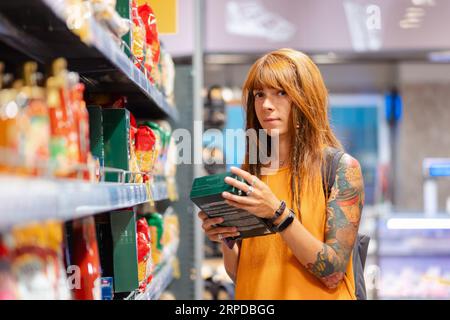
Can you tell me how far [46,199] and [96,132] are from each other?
85cm

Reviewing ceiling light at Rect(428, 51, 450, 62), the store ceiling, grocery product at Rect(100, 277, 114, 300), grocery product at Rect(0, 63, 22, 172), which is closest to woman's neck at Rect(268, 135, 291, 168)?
grocery product at Rect(100, 277, 114, 300)

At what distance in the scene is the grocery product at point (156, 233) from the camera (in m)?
2.86

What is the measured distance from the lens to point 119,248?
214 centimetres

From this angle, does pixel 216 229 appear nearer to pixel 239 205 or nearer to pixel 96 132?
pixel 239 205

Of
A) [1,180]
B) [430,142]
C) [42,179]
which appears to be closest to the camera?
[1,180]

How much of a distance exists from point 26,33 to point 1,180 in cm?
64

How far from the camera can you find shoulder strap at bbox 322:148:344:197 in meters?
1.84

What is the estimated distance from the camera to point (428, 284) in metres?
4.40

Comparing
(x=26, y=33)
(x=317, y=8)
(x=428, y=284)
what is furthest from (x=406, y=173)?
(x=26, y=33)

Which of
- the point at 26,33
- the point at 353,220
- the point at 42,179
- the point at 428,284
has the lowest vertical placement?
the point at 428,284

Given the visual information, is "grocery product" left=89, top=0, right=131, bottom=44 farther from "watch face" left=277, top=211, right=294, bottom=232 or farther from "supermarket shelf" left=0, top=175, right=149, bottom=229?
"watch face" left=277, top=211, right=294, bottom=232
